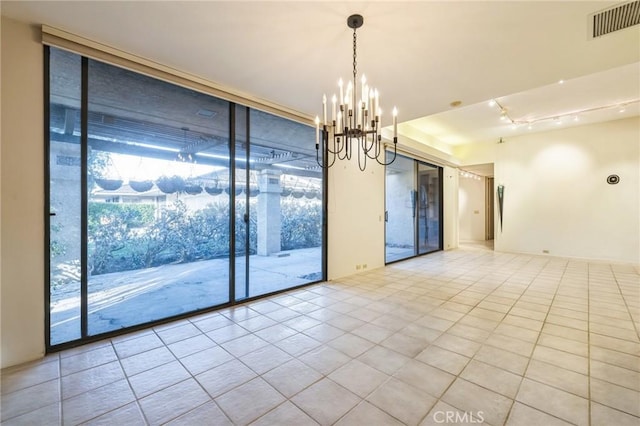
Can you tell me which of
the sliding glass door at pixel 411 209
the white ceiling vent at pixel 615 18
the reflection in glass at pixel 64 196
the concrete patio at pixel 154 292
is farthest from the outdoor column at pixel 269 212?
the white ceiling vent at pixel 615 18

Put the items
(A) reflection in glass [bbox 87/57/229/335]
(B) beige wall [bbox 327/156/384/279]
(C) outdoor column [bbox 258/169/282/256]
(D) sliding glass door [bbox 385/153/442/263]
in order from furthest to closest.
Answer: (D) sliding glass door [bbox 385/153/442/263] < (B) beige wall [bbox 327/156/384/279] < (C) outdoor column [bbox 258/169/282/256] < (A) reflection in glass [bbox 87/57/229/335]

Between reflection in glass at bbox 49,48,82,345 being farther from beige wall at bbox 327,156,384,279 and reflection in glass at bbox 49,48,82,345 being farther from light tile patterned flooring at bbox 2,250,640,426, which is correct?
beige wall at bbox 327,156,384,279

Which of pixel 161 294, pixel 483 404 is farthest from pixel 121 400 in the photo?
pixel 483 404

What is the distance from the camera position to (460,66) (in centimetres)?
297

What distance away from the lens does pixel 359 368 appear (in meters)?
2.13

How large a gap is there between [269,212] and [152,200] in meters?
1.51

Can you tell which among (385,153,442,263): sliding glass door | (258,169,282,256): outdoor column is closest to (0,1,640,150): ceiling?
(258,169,282,256): outdoor column

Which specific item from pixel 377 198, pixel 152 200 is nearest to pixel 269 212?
pixel 152 200

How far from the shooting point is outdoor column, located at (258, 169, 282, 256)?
3.85 m

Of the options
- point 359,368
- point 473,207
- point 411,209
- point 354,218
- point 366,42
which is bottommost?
point 359,368

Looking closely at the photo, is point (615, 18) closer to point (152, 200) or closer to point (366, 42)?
point (366, 42)

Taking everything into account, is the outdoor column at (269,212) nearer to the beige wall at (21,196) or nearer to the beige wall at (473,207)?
the beige wall at (21,196)

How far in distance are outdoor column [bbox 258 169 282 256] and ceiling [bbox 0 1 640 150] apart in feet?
3.69

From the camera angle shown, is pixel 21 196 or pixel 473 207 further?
pixel 473 207
